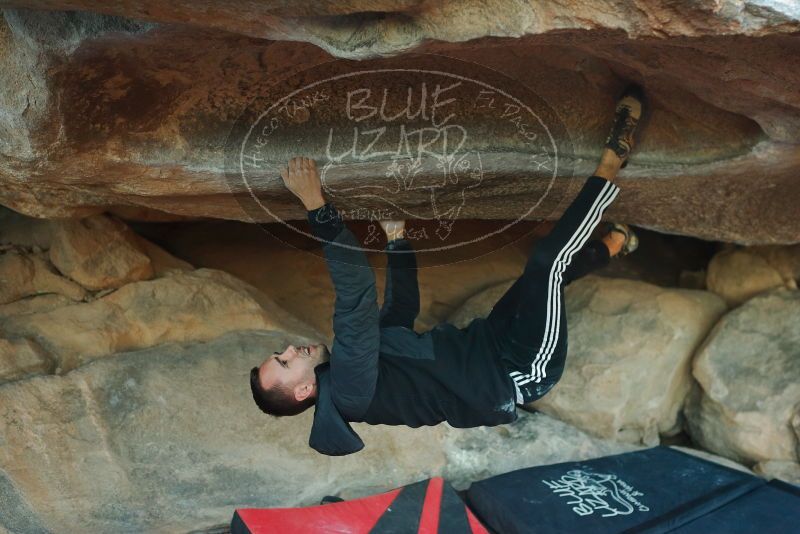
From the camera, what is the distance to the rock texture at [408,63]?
1380 mm

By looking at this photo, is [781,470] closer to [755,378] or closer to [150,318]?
[755,378]

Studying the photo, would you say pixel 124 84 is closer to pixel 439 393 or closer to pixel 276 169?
pixel 276 169

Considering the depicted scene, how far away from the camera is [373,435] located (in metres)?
2.93

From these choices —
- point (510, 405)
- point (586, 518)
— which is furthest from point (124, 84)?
point (586, 518)

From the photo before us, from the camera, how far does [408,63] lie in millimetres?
1969

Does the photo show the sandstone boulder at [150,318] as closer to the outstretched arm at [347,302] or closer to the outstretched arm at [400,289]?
the outstretched arm at [400,289]

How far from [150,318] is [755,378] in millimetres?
2394

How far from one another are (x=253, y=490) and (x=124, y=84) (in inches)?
60.8

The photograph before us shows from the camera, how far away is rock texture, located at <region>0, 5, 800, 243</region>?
1380 mm

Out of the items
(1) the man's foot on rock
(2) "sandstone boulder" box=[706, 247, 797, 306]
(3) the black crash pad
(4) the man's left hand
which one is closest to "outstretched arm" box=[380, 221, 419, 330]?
(4) the man's left hand

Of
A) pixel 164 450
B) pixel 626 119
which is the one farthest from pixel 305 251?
pixel 626 119

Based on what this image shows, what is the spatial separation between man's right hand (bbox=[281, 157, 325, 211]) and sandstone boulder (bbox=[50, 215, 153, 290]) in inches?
43.5

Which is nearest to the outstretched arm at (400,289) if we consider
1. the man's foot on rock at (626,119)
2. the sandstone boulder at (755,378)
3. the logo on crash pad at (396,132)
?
the logo on crash pad at (396,132)

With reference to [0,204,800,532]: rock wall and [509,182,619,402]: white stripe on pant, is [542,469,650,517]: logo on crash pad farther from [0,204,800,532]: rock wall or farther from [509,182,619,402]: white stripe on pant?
[509,182,619,402]: white stripe on pant
